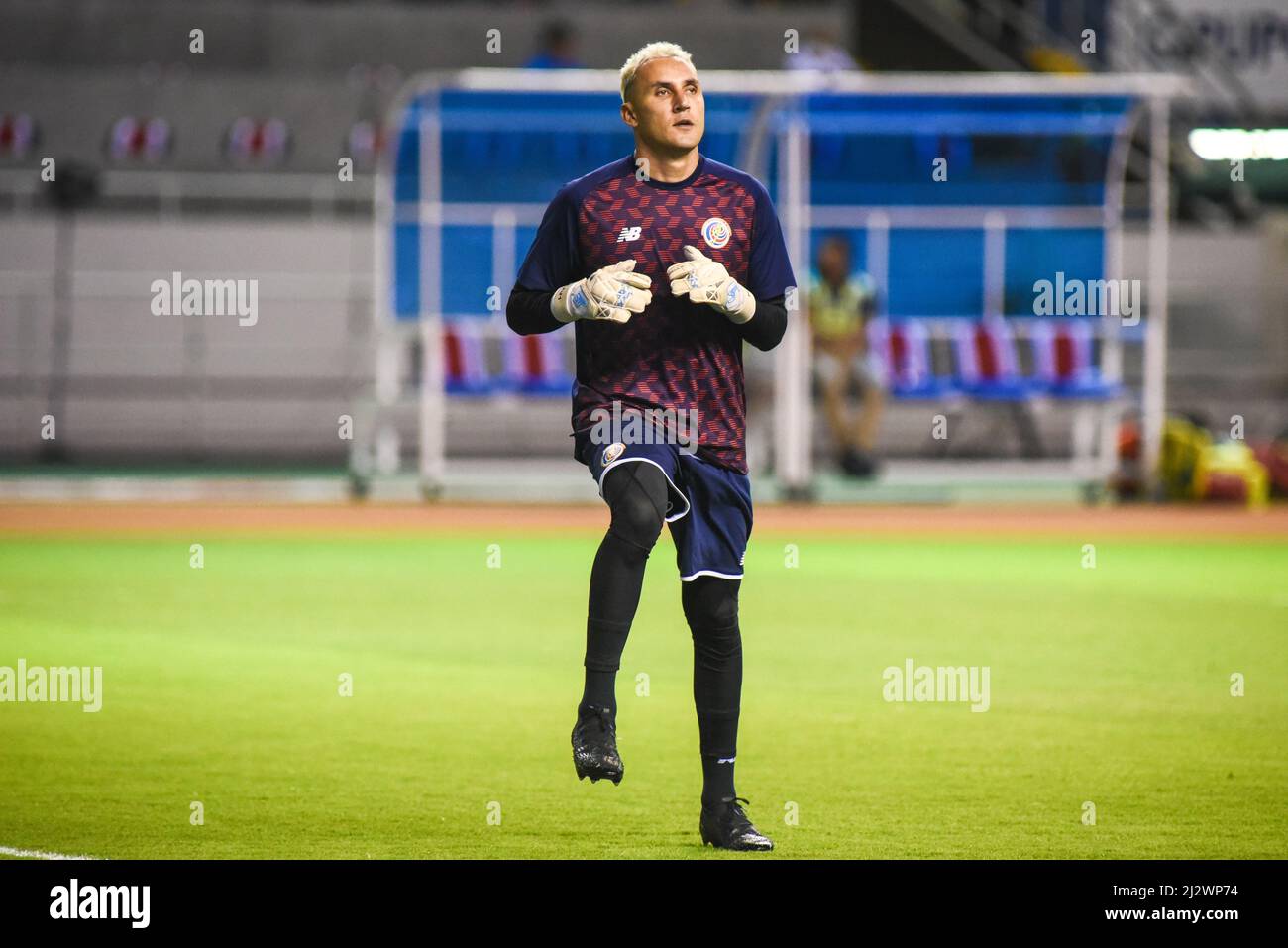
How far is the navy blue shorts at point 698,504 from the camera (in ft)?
20.7

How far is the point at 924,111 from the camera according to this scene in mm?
21422

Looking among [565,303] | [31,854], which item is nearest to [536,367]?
[565,303]

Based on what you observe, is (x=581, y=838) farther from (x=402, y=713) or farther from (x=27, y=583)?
(x=27, y=583)

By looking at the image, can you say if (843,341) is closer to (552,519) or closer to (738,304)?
(552,519)

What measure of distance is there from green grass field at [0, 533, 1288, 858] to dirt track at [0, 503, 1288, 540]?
2.88 metres

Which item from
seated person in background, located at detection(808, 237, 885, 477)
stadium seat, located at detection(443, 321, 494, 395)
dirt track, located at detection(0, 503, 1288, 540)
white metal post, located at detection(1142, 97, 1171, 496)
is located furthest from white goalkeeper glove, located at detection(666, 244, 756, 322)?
seated person in background, located at detection(808, 237, 885, 477)

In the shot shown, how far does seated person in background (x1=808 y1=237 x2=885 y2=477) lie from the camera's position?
2294cm

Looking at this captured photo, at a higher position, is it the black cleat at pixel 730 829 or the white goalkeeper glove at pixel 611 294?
the white goalkeeper glove at pixel 611 294

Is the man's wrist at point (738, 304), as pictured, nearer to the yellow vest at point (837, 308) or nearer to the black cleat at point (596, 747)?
the black cleat at point (596, 747)

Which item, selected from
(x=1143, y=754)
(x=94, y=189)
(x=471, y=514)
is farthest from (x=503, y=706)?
(x=94, y=189)

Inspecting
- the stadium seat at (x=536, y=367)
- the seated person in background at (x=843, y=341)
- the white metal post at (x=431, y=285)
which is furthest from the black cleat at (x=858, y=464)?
the white metal post at (x=431, y=285)

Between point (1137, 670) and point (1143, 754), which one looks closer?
point (1143, 754)

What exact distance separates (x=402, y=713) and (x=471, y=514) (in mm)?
11175

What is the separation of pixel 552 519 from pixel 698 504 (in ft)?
43.0
